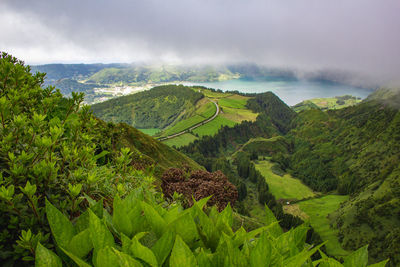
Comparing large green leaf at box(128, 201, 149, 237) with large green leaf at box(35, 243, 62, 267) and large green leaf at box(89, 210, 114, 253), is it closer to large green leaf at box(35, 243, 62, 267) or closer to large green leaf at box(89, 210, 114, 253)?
large green leaf at box(89, 210, 114, 253)

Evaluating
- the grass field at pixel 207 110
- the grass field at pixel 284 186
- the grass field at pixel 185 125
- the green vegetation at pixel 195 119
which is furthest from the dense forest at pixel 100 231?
the grass field at pixel 207 110

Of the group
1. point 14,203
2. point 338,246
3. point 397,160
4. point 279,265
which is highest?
point 14,203

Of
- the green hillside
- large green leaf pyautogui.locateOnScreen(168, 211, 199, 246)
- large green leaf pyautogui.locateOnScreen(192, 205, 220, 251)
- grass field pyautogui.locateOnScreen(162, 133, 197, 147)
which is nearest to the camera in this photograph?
large green leaf pyautogui.locateOnScreen(168, 211, 199, 246)

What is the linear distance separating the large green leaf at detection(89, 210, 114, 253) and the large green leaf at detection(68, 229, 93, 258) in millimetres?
86

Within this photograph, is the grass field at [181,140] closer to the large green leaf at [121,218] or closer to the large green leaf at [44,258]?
the large green leaf at [121,218]

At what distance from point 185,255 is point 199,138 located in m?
132

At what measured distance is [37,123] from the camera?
7.81 feet

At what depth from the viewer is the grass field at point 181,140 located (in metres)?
121

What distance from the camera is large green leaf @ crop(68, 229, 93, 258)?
154cm

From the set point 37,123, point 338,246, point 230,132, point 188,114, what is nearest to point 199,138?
point 230,132

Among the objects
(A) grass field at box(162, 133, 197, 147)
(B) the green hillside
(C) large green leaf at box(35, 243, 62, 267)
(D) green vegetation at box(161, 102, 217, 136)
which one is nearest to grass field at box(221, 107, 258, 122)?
(D) green vegetation at box(161, 102, 217, 136)

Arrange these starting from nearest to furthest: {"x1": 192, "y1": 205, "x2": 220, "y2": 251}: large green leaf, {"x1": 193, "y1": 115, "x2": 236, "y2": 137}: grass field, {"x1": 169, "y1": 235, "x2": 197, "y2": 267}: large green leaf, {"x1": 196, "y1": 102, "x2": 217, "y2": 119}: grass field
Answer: {"x1": 169, "y1": 235, "x2": 197, "y2": 267}: large green leaf, {"x1": 192, "y1": 205, "x2": 220, "y2": 251}: large green leaf, {"x1": 193, "y1": 115, "x2": 236, "y2": 137}: grass field, {"x1": 196, "y1": 102, "x2": 217, "y2": 119}: grass field

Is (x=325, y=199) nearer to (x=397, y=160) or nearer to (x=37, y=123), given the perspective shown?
(x=397, y=160)

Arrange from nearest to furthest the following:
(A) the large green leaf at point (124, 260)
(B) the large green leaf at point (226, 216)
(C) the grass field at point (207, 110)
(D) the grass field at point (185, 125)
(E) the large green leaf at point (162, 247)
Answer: (A) the large green leaf at point (124, 260) → (E) the large green leaf at point (162, 247) → (B) the large green leaf at point (226, 216) → (D) the grass field at point (185, 125) → (C) the grass field at point (207, 110)
